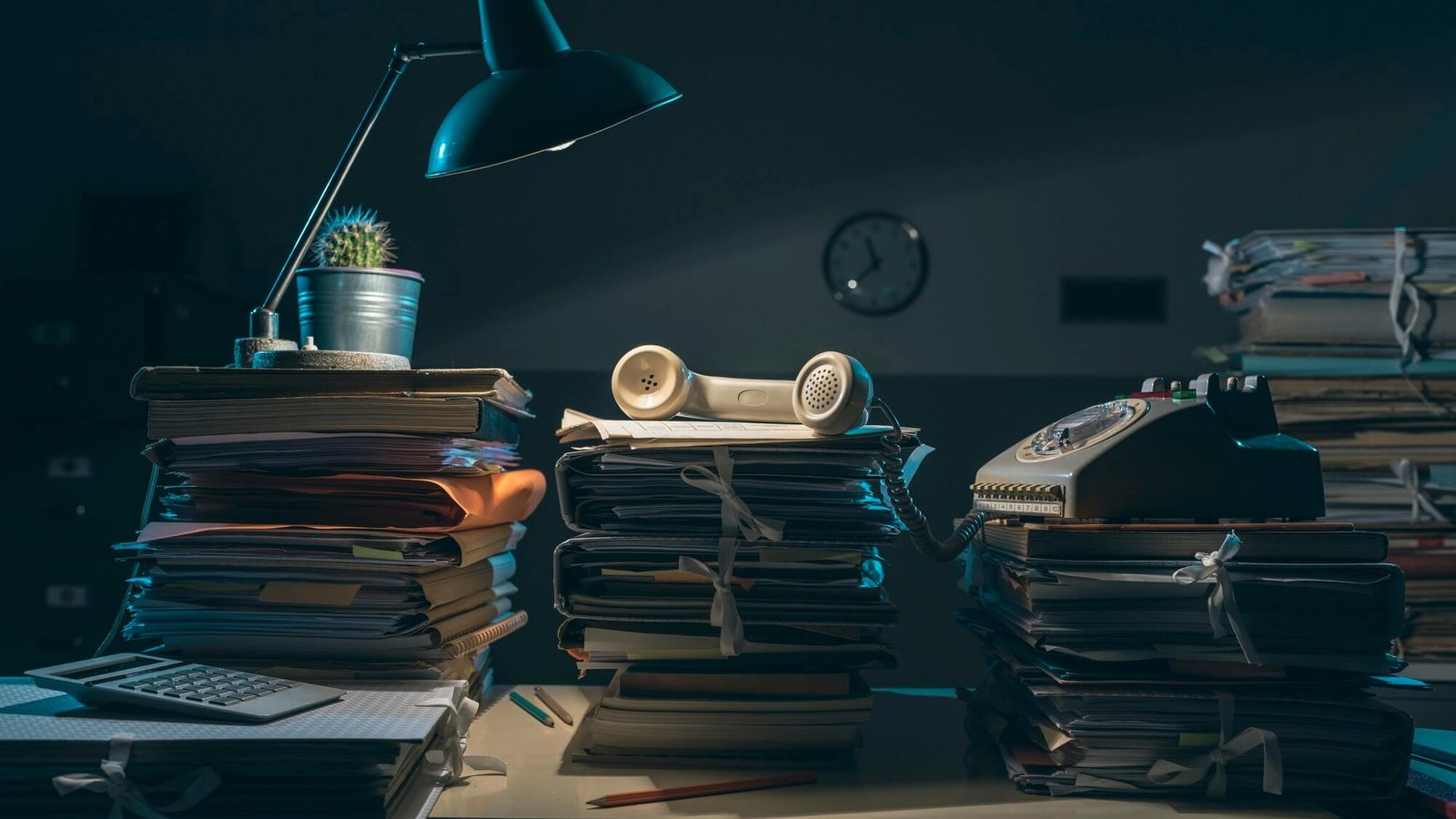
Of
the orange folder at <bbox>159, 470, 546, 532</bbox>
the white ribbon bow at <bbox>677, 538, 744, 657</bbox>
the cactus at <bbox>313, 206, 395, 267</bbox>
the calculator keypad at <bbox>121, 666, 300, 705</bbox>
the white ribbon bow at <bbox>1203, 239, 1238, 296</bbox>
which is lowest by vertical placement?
the calculator keypad at <bbox>121, 666, 300, 705</bbox>

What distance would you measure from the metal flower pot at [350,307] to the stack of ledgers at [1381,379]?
1.29m

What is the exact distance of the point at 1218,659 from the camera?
1007 mm

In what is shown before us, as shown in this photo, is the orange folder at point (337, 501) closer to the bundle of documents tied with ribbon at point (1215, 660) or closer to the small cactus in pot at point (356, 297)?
the small cactus in pot at point (356, 297)

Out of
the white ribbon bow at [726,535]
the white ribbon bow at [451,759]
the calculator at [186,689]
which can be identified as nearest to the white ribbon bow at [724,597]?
the white ribbon bow at [726,535]

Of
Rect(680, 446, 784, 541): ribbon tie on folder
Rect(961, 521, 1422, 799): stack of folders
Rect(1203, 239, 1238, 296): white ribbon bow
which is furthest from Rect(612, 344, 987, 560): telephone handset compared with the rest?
Rect(1203, 239, 1238, 296): white ribbon bow

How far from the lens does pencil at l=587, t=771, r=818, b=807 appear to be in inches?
38.5

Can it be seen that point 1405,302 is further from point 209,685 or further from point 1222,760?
point 209,685

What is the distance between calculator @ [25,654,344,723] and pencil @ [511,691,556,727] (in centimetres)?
31

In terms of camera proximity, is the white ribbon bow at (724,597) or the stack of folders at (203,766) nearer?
the stack of folders at (203,766)

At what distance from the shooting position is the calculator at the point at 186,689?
0.94 m

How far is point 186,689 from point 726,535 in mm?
551

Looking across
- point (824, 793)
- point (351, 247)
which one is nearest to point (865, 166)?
point (351, 247)

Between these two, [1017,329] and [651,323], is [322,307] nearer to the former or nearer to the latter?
[651,323]

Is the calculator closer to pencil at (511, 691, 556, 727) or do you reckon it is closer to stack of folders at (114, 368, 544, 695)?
stack of folders at (114, 368, 544, 695)
